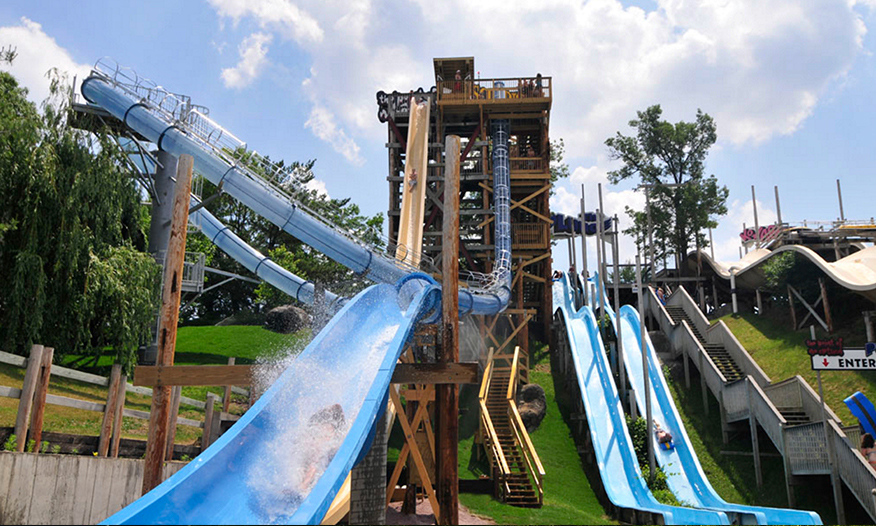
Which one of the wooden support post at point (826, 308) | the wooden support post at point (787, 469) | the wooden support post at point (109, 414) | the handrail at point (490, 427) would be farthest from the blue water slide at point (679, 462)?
the wooden support post at point (109, 414)

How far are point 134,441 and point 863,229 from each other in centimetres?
2951

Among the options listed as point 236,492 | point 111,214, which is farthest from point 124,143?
point 236,492

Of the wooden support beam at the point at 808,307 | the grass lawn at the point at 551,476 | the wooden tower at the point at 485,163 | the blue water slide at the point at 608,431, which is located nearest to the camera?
the grass lawn at the point at 551,476

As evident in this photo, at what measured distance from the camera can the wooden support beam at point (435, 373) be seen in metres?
8.80

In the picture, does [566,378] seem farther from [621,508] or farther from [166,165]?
[166,165]

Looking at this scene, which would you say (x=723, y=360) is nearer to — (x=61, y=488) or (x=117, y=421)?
(x=117, y=421)

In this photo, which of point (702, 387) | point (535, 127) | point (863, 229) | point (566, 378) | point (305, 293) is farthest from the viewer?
point (535, 127)

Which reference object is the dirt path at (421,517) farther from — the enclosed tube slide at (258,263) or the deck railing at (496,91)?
the deck railing at (496,91)

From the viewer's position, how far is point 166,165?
69.1 ft

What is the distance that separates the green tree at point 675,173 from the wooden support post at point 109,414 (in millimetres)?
34244

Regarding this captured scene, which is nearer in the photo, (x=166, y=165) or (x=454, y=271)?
(x=454, y=271)

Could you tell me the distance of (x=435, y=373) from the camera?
29.0 feet

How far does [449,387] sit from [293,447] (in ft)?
8.84

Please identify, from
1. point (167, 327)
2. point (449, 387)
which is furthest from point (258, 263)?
point (449, 387)
